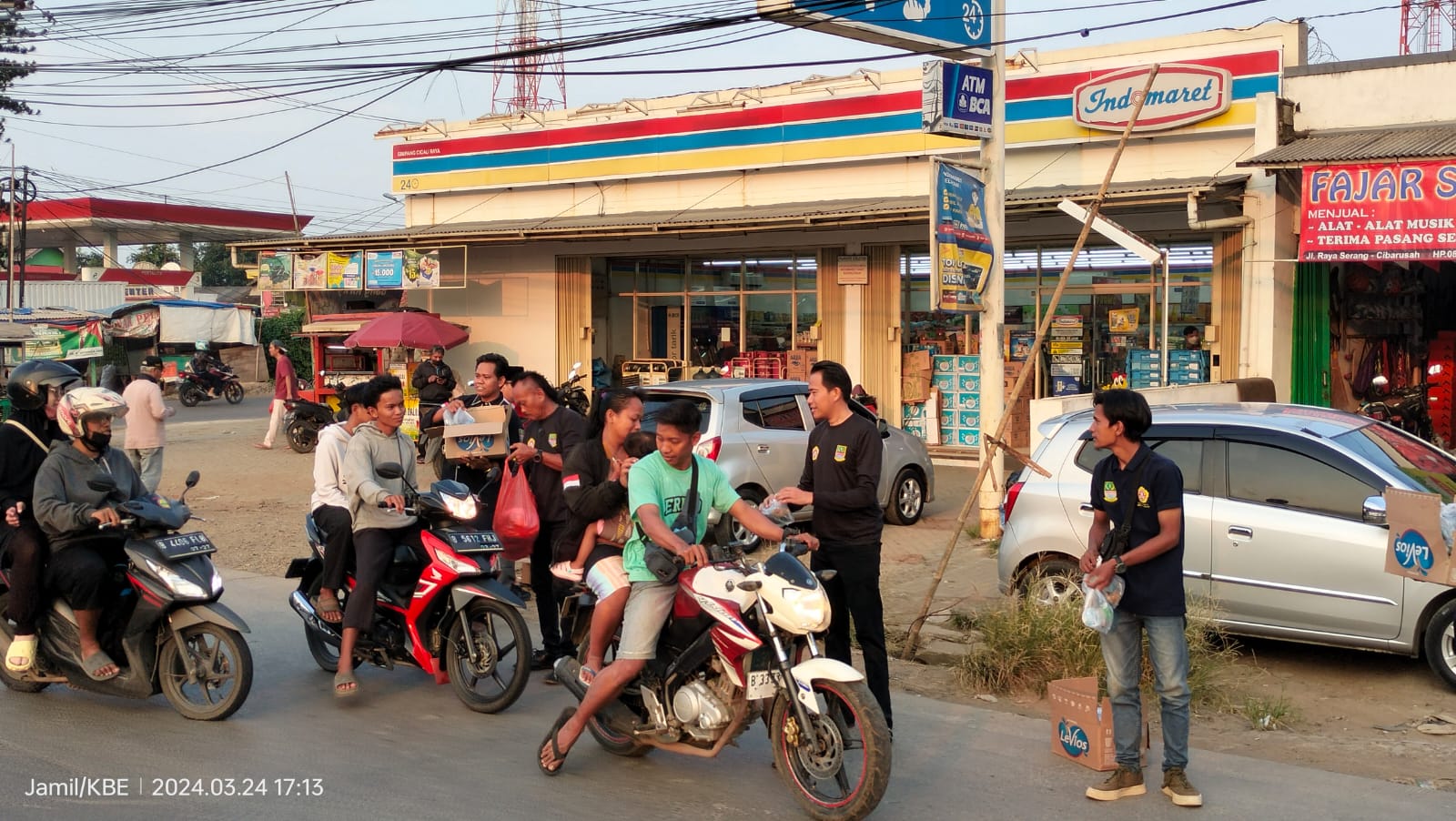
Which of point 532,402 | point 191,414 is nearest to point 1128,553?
point 532,402

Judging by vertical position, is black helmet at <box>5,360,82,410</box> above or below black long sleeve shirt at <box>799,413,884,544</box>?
above

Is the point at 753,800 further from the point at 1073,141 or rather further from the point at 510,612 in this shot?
the point at 1073,141

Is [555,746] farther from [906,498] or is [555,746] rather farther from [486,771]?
[906,498]

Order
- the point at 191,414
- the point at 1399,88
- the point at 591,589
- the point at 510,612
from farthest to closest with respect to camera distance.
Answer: the point at 191,414 → the point at 1399,88 → the point at 510,612 → the point at 591,589

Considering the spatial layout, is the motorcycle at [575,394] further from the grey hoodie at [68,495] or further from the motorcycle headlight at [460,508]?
the grey hoodie at [68,495]

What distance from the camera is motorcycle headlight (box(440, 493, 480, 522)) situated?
268 inches

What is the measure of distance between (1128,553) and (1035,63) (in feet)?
43.1

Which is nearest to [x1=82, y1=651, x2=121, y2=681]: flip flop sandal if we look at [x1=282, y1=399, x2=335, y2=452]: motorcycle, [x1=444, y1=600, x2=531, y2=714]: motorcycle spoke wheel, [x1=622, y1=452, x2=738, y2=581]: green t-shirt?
[x1=444, y1=600, x2=531, y2=714]: motorcycle spoke wheel

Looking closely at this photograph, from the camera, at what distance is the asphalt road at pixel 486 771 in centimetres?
523

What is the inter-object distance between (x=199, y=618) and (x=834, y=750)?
3325 millimetres

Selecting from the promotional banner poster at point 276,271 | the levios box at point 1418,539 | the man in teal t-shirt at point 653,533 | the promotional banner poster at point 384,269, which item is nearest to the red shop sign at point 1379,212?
the levios box at point 1418,539

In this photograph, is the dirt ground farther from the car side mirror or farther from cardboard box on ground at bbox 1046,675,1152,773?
the car side mirror

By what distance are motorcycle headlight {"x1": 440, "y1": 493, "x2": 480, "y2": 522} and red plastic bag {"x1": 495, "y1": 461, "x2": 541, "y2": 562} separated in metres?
0.36

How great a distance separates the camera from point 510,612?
646 centimetres
